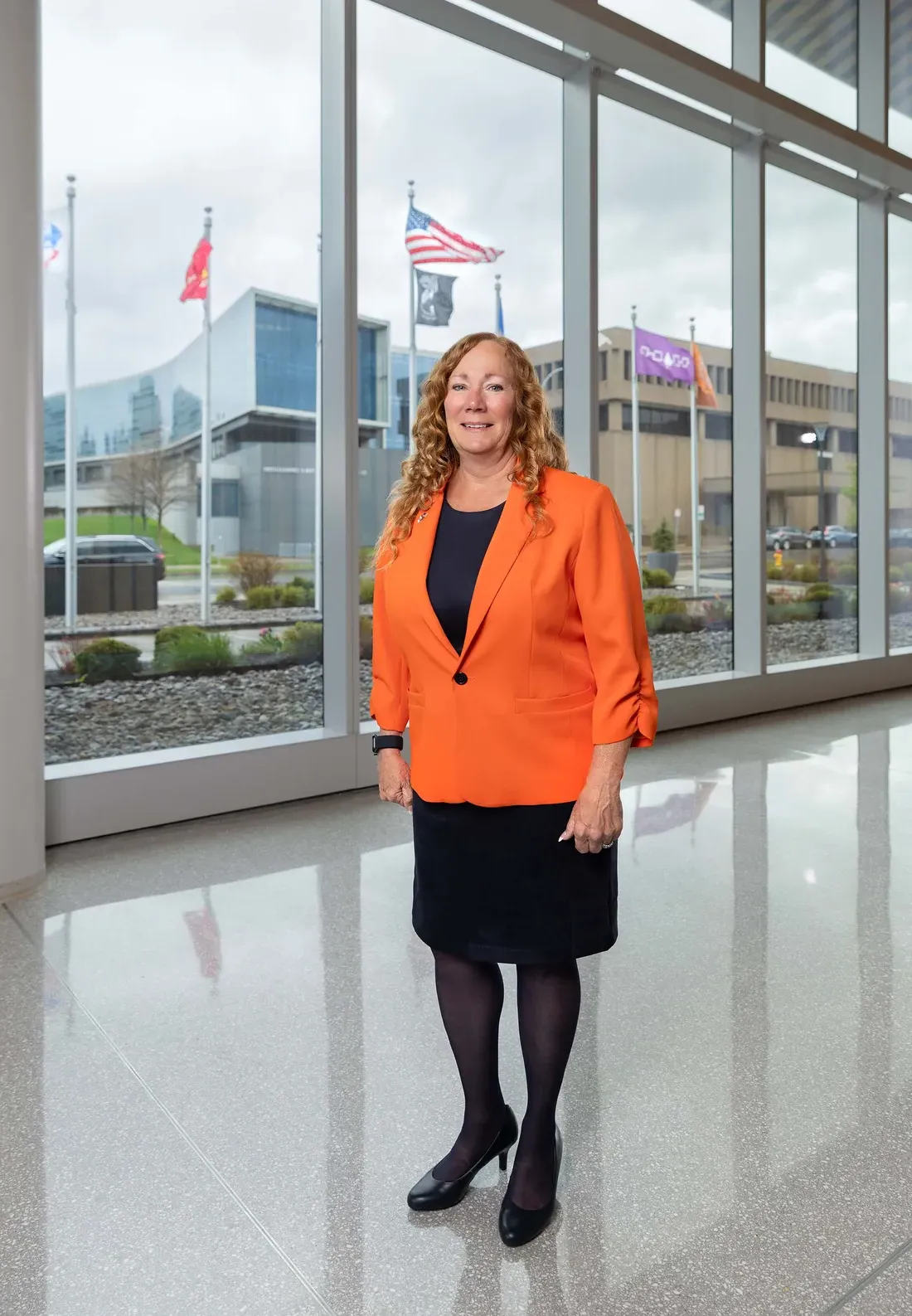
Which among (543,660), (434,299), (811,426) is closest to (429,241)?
(434,299)

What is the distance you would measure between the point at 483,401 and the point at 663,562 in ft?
17.5

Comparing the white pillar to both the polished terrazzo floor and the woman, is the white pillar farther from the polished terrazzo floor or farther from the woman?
the woman

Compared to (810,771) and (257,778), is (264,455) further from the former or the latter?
(810,771)

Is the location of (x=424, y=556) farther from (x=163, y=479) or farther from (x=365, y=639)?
(x=365, y=639)

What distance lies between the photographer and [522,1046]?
1860mm

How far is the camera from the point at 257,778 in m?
4.79

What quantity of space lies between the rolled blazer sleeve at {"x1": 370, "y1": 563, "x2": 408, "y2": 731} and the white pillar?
2.13 meters

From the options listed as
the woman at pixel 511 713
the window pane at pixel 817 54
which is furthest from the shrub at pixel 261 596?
the window pane at pixel 817 54

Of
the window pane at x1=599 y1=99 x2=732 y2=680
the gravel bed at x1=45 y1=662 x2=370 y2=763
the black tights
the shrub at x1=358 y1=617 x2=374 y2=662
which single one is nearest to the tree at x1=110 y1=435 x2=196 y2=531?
the gravel bed at x1=45 y1=662 x2=370 y2=763

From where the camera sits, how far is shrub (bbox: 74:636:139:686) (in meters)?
4.62

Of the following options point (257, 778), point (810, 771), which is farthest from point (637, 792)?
point (257, 778)

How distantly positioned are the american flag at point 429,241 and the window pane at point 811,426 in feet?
9.52

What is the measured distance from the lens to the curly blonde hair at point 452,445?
180 centimetres

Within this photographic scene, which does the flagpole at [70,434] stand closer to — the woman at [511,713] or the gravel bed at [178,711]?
the gravel bed at [178,711]
